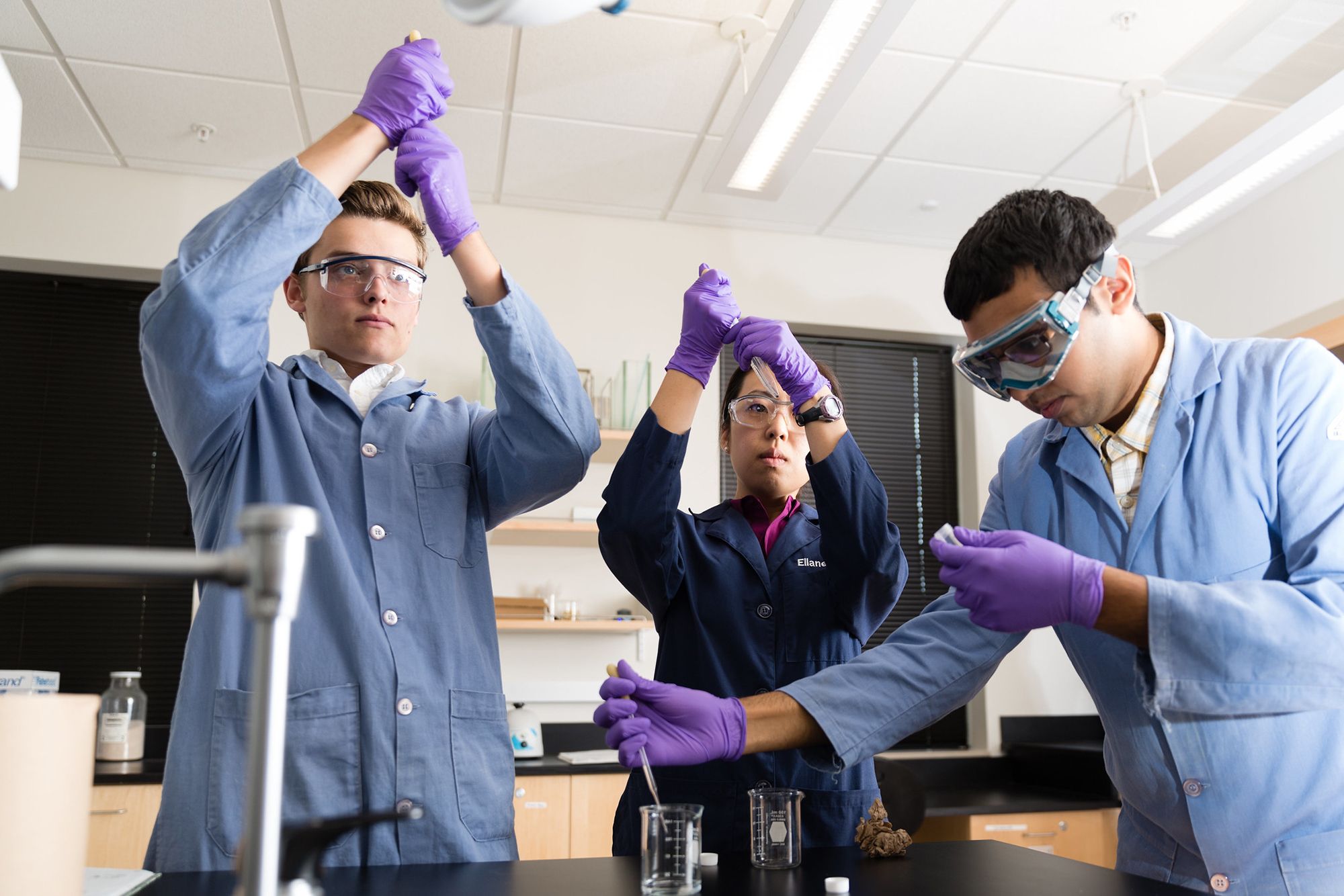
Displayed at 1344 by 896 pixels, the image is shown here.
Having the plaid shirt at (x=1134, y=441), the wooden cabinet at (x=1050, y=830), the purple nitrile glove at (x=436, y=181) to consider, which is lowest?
the wooden cabinet at (x=1050, y=830)

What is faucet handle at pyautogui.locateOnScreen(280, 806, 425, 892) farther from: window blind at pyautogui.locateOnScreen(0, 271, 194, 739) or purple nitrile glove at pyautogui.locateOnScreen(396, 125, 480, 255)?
window blind at pyautogui.locateOnScreen(0, 271, 194, 739)

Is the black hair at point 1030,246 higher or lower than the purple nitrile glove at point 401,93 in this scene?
lower

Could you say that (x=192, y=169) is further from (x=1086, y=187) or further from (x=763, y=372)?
(x=1086, y=187)

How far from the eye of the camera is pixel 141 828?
2943 millimetres

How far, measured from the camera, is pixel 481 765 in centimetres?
133

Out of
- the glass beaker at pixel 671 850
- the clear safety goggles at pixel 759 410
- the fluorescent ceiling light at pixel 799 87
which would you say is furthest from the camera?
the fluorescent ceiling light at pixel 799 87

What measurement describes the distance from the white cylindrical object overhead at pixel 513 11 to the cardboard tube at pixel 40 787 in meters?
0.66

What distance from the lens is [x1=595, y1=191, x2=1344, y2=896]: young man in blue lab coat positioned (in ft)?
3.94

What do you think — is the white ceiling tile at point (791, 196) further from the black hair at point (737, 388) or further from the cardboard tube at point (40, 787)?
the cardboard tube at point (40, 787)

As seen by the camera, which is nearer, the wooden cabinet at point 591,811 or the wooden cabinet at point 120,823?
the wooden cabinet at point 120,823

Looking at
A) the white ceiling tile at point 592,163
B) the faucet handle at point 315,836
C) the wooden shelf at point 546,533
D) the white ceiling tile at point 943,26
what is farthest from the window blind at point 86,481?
the faucet handle at point 315,836

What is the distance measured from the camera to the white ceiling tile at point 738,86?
3.01m

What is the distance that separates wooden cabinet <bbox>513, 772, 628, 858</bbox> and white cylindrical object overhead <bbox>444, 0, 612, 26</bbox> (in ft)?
8.75

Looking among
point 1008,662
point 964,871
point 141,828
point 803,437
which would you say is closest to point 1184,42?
point 803,437
